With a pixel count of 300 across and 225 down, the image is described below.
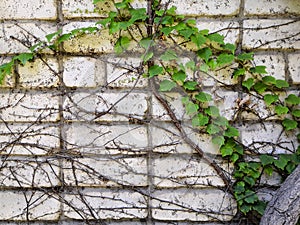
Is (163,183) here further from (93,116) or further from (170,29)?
(170,29)

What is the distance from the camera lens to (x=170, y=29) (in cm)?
169

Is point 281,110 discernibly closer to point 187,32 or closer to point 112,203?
point 187,32

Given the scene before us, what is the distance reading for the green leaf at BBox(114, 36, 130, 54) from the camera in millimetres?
1741

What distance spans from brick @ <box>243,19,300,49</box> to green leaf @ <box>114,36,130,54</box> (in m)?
0.48

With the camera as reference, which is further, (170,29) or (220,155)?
(220,155)

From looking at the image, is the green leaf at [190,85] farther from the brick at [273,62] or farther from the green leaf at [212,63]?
the brick at [273,62]

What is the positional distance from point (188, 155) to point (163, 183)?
0.16m

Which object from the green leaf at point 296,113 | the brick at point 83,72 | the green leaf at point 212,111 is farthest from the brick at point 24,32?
the green leaf at point 296,113

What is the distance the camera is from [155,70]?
173 cm

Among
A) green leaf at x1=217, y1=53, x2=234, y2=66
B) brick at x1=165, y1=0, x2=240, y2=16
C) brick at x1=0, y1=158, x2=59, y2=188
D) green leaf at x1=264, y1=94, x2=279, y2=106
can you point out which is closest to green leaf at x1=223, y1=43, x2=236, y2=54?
green leaf at x1=217, y1=53, x2=234, y2=66

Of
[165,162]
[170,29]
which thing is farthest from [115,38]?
[165,162]

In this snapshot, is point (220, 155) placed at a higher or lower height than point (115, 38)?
lower

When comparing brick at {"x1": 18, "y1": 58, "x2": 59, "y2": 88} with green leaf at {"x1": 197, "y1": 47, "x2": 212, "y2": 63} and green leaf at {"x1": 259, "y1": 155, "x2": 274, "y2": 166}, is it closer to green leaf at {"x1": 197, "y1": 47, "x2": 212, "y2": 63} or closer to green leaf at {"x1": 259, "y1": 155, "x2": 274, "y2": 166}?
green leaf at {"x1": 197, "y1": 47, "x2": 212, "y2": 63}

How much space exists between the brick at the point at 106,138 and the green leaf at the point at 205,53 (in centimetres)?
38
